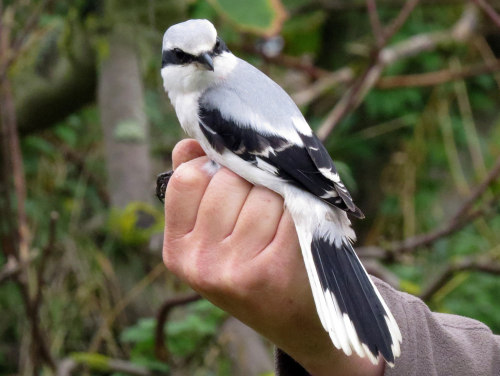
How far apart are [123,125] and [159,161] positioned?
1.30 metres

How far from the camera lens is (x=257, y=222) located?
3.79 ft

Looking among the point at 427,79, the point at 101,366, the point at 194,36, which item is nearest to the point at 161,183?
the point at 194,36

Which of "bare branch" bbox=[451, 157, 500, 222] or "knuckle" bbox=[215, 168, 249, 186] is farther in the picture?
"bare branch" bbox=[451, 157, 500, 222]

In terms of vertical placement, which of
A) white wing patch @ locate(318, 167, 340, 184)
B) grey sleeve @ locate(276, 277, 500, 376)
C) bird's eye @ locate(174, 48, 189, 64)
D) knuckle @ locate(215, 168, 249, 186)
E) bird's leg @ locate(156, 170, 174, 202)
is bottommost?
bird's leg @ locate(156, 170, 174, 202)

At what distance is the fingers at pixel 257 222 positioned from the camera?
3.73 ft

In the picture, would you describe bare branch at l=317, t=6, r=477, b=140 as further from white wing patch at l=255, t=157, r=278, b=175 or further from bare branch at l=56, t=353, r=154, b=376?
white wing patch at l=255, t=157, r=278, b=175

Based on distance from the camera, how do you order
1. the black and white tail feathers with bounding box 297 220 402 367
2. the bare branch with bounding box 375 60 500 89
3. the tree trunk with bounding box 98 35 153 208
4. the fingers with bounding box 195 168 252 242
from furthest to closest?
the bare branch with bounding box 375 60 500 89 < the tree trunk with bounding box 98 35 153 208 < the fingers with bounding box 195 168 252 242 < the black and white tail feathers with bounding box 297 220 402 367

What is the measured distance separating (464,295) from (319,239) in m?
2.00

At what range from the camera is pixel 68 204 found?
337 cm

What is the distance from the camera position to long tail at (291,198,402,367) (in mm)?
1062

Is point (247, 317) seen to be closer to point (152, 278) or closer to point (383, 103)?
point (152, 278)

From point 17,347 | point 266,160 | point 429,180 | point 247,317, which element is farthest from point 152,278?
point 429,180

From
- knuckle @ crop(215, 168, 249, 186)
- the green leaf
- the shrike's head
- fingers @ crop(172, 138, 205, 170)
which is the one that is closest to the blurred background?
the green leaf

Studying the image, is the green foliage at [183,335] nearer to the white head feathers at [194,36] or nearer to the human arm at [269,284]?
the white head feathers at [194,36]
